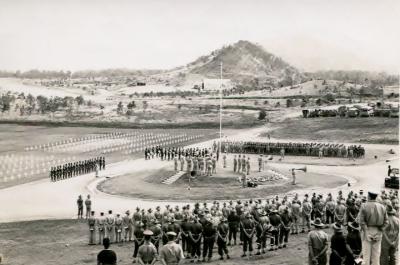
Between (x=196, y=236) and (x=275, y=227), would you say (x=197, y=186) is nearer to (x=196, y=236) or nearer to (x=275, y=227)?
(x=275, y=227)

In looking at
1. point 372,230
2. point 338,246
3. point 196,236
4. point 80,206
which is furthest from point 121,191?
point 372,230

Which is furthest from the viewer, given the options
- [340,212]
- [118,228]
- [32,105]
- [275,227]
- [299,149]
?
[32,105]

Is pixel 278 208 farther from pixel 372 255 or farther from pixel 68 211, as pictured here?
pixel 68 211

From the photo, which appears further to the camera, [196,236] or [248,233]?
[248,233]

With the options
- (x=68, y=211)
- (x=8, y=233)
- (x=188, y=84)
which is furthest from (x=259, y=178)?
(x=188, y=84)

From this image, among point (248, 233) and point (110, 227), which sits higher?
point (248, 233)

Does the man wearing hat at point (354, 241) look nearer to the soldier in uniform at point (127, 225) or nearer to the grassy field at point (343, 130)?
the soldier in uniform at point (127, 225)
